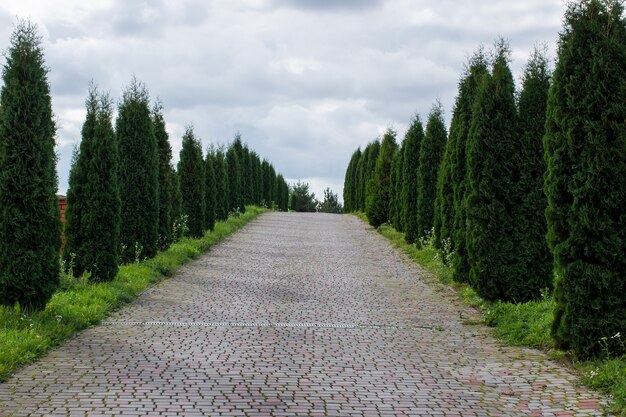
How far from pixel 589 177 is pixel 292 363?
4293 millimetres

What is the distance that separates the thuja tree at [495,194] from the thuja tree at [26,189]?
7.28 meters

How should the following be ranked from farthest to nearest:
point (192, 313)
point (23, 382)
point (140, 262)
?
point (140, 262), point (192, 313), point (23, 382)

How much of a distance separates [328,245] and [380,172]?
9.60 meters

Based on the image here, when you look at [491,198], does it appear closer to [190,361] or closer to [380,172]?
[190,361]

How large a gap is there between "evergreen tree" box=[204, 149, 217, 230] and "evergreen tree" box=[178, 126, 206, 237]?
4.45ft

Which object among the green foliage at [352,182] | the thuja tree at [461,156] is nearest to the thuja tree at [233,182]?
the green foliage at [352,182]

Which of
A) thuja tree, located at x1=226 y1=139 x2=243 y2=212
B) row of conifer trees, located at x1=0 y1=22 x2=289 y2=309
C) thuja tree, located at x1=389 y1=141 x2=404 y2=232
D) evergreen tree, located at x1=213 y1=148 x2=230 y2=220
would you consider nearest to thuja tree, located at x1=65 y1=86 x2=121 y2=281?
row of conifer trees, located at x1=0 y1=22 x2=289 y2=309

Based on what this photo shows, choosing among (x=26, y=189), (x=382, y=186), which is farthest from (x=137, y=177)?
(x=382, y=186)

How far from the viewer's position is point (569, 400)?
6879mm

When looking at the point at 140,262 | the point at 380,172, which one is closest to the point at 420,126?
the point at 380,172

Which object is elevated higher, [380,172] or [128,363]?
[380,172]

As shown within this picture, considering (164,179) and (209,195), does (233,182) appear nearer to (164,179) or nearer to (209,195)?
(209,195)

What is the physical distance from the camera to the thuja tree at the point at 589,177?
26.8ft

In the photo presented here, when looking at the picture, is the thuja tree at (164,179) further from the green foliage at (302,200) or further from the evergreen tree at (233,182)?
the green foliage at (302,200)
